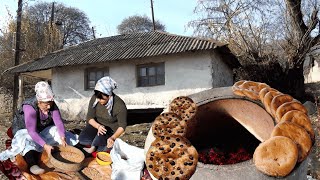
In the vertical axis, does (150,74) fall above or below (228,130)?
above

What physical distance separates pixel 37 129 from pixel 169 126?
2075mm

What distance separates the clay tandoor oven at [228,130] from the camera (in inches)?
68.0

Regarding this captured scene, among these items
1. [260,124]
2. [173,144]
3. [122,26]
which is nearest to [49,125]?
[260,124]

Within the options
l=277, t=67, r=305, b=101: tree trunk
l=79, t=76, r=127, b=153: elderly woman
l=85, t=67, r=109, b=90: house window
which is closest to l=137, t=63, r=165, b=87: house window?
l=85, t=67, r=109, b=90: house window

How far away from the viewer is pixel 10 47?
25.2 meters

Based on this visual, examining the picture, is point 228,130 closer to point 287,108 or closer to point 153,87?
point 287,108

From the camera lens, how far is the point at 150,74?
49.6 ft

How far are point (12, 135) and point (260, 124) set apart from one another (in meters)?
2.56

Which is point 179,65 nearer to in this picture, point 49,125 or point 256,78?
point 256,78

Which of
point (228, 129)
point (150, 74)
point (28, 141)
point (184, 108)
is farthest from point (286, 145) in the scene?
point (150, 74)

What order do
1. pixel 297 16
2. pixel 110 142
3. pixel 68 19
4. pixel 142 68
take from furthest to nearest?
1. pixel 68 19
2. pixel 142 68
3. pixel 297 16
4. pixel 110 142

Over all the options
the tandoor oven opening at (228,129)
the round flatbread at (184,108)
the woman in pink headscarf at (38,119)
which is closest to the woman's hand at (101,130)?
the woman in pink headscarf at (38,119)

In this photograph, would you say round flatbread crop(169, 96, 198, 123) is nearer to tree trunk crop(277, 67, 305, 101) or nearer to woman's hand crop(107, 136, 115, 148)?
woman's hand crop(107, 136, 115, 148)

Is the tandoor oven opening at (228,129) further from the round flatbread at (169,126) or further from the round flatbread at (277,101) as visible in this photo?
the round flatbread at (169,126)
